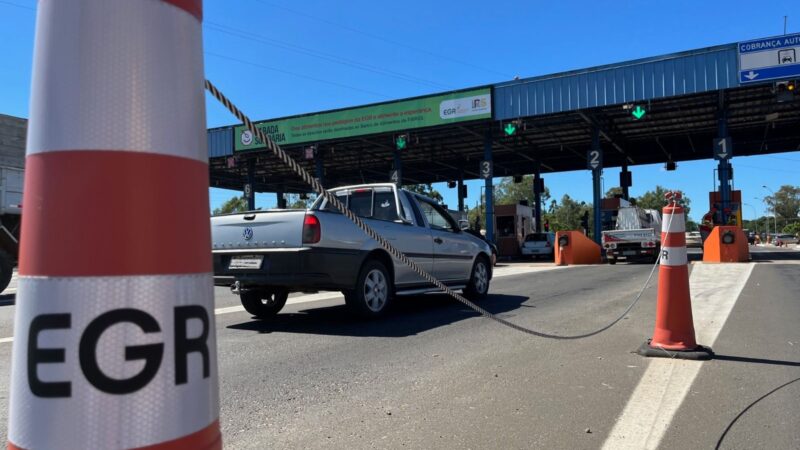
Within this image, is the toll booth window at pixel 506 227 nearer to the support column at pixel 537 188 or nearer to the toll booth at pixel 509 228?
the toll booth at pixel 509 228

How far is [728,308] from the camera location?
8172 mm

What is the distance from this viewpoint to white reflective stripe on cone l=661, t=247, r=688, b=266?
5105 mm

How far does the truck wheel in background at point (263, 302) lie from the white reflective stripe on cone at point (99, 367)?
6520mm

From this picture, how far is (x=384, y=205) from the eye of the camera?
8523 mm

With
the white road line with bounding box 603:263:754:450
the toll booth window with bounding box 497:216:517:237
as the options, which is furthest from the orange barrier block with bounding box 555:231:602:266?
the white road line with bounding box 603:263:754:450

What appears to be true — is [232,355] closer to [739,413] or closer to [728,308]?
[739,413]

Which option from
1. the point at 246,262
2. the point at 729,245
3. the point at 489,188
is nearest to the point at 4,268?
the point at 246,262

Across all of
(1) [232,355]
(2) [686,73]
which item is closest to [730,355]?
(1) [232,355]

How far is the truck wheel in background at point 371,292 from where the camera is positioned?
7.13 m

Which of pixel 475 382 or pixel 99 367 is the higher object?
pixel 99 367

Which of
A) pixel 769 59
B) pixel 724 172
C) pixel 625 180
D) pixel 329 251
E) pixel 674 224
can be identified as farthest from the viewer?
pixel 625 180

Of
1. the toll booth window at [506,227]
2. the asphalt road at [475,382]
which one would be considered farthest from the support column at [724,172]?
the asphalt road at [475,382]

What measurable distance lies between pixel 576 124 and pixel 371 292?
2370 cm

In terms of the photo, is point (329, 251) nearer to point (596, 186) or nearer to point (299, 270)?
point (299, 270)
